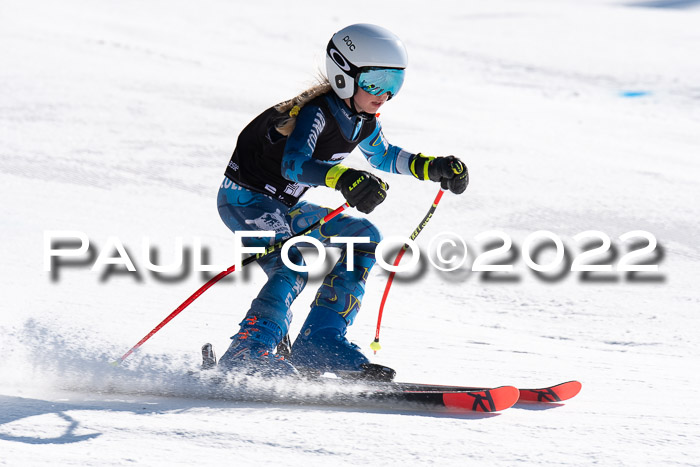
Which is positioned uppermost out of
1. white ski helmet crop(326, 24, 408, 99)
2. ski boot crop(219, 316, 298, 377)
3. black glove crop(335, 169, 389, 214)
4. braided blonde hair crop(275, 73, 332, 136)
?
white ski helmet crop(326, 24, 408, 99)

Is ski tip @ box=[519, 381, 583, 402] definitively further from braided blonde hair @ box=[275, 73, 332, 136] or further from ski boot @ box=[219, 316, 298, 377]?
braided blonde hair @ box=[275, 73, 332, 136]

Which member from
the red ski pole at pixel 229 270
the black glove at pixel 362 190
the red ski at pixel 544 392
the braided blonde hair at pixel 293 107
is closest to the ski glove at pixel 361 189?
the black glove at pixel 362 190

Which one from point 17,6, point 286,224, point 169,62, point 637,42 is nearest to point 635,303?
point 286,224

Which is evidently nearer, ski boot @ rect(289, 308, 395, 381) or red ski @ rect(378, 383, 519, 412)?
red ski @ rect(378, 383, 519, 412)

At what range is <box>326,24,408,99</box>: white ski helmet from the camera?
3.48 meters

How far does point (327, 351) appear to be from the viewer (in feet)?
11.7

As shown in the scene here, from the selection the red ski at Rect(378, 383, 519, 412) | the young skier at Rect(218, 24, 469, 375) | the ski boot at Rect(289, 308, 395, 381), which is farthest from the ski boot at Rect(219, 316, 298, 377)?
the red ski at Rect(378, 383, 519, 412)

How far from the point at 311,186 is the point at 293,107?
382 millimetres

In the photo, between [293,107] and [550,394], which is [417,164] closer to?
[293,107]

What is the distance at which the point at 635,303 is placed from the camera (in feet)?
17.8

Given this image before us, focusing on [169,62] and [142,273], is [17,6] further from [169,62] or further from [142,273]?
[142,273]

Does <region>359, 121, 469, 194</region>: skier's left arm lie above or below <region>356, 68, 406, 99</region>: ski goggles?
below

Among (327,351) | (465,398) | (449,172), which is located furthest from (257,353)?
(449,172)

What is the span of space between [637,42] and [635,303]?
16.0 metres
